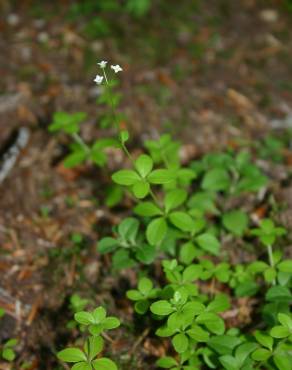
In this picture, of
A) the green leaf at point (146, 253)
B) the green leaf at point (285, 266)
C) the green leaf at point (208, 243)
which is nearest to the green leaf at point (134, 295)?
the green leaf at point (146, 253)

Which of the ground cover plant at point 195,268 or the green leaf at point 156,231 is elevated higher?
the green leaf at point 156,231

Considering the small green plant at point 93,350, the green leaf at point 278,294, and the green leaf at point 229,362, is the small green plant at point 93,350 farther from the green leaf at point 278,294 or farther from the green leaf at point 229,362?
the green leaf at point 278,294

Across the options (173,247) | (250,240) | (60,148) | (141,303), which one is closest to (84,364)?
(141,303)

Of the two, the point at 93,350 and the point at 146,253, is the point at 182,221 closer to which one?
the point at 146,253

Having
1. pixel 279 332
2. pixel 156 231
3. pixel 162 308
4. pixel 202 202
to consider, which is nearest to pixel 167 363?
pixel 162 308

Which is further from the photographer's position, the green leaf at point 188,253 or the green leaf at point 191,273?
the green leaf at point 188,253

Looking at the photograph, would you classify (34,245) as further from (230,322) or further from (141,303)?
(230,322)
